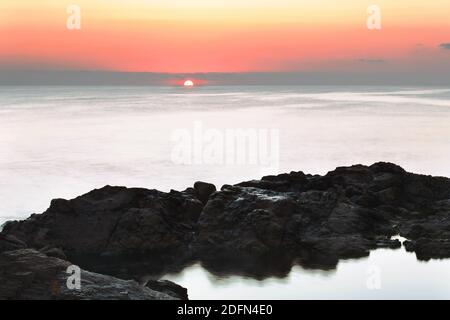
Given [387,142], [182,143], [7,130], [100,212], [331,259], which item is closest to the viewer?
[331,259]

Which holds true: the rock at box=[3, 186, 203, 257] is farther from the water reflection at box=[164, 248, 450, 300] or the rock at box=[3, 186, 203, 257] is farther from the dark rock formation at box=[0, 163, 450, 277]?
the water reflection at box=[164, 248, 450, 300]

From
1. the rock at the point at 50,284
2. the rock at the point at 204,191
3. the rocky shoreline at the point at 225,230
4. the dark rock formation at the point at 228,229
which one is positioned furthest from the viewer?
the rock at the point at 204,191

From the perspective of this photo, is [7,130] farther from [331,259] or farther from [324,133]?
[331,259]

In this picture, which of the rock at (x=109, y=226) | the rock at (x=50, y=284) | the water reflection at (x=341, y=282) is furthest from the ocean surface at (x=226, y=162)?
the rock at (x=50, y=284)

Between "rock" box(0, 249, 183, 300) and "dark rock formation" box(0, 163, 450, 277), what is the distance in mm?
12525

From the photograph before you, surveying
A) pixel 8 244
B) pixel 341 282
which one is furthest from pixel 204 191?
pixel 8 244

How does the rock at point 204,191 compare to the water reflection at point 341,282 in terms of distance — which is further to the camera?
the rock at point 204,191

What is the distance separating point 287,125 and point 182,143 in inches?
1721

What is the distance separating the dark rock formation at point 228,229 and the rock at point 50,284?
12.5 m

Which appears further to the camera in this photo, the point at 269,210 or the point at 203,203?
the point at 203,203

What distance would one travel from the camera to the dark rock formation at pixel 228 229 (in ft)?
154

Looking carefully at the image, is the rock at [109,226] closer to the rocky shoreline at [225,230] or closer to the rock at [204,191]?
the rocky shoreline at [225,230]
